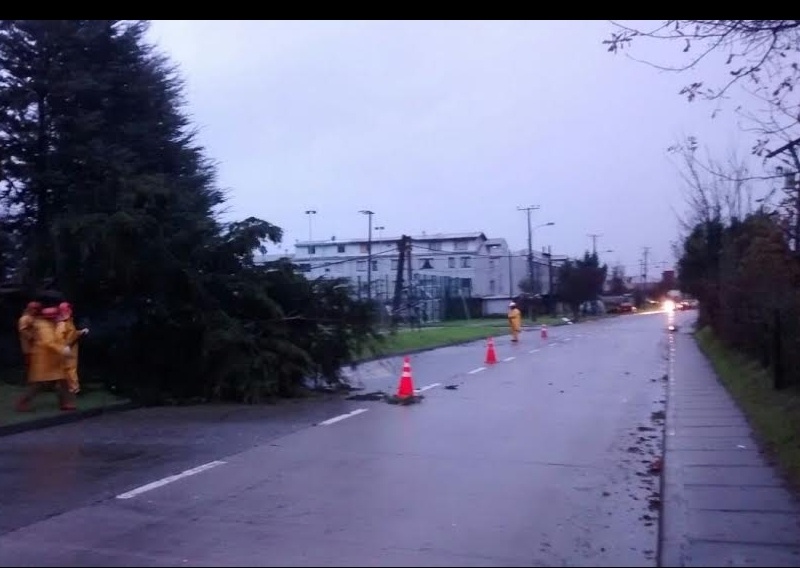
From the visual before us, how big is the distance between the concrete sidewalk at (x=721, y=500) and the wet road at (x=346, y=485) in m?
0.29

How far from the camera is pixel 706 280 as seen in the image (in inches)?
1497

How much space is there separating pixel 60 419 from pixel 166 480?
668cm

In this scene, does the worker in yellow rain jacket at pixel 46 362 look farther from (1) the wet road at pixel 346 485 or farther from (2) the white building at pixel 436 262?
(2) the white building at pixel 436 262

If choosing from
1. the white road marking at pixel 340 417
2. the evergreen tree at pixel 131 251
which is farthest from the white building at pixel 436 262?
the white road marking at pixel 340 417

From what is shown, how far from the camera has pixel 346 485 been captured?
457 inches

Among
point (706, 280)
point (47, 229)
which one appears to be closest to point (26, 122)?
point (47, 229)

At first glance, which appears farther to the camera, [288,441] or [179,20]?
[288,441]

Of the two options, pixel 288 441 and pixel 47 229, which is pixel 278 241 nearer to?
pixel 47 229

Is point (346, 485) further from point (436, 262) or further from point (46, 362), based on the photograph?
point (436, 262)

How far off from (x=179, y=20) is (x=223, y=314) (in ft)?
35.0

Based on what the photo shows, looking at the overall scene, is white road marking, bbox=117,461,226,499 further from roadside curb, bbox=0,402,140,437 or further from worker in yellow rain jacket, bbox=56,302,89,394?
worker in yellow rain jacket, bbox=56,302,89,394

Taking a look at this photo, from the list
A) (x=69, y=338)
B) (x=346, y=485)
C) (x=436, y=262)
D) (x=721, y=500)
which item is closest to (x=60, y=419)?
(x=69, y=338)

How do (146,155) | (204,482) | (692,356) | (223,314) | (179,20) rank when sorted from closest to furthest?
(179,20), (204,482), (223,314), (146,155), (692,356)

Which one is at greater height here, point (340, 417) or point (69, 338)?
point (69, 338)
